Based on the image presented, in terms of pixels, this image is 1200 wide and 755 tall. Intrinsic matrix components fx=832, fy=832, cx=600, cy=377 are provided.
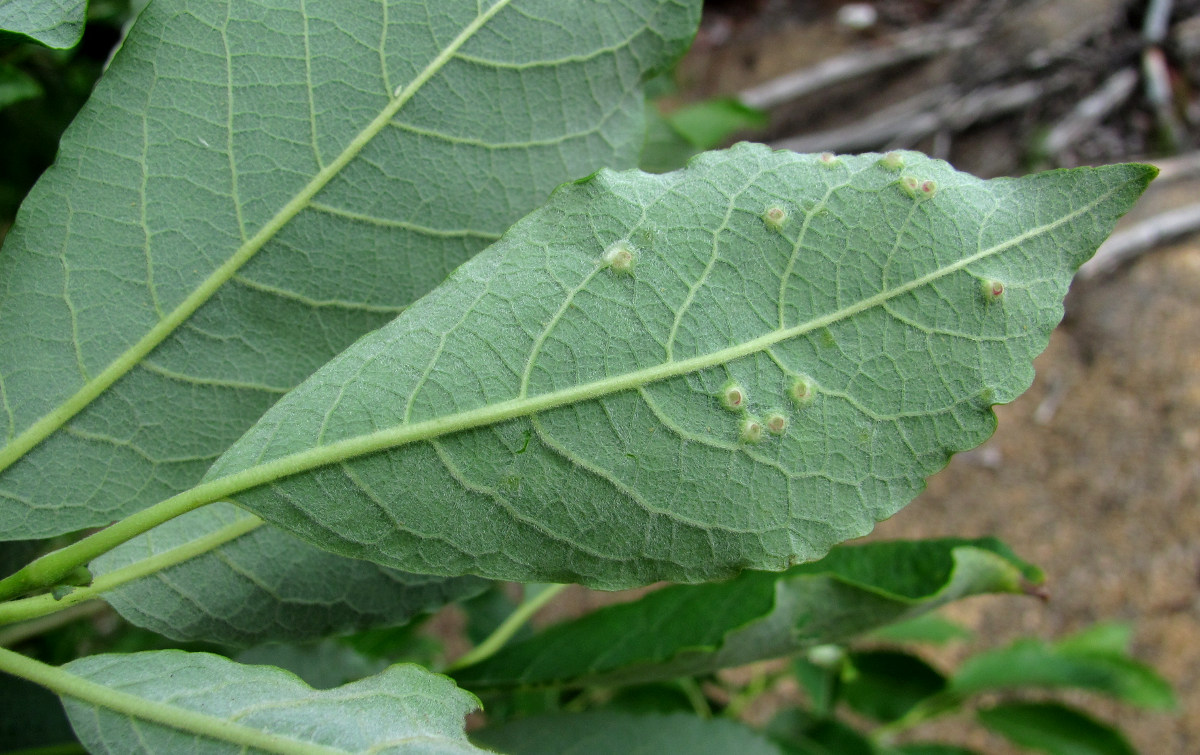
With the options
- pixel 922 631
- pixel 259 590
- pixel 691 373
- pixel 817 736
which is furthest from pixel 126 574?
pixel 922 631

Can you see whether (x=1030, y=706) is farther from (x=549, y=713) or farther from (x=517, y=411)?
(x=517, y=411)

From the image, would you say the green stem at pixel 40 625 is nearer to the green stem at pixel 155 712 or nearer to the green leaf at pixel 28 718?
the green leaf at pixel 28 718

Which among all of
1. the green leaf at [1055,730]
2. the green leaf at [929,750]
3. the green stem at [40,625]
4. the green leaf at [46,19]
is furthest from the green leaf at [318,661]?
the green leaf at [1055,730]

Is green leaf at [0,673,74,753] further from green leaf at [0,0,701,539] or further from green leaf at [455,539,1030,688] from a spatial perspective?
green leaf at [455,539,1030,688]

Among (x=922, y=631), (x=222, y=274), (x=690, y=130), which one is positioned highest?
(x=690, y=130)

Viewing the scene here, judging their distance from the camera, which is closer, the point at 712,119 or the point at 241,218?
the point at 241,218

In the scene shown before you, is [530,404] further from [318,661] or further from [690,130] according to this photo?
[690,130]

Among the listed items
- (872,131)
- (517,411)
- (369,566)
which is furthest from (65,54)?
(872,131)
